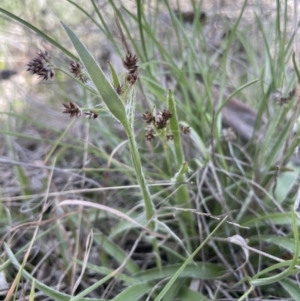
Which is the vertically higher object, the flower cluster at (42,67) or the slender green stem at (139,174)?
the flower cluster at (42,67)

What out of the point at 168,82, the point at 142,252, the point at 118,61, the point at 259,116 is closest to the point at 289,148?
the point at 259,116

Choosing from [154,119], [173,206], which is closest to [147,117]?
[154,119]

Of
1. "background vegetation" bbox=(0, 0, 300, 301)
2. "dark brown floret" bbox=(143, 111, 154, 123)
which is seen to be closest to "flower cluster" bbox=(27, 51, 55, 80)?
"background vegetation" bbox=(0, 0, 300, 301)

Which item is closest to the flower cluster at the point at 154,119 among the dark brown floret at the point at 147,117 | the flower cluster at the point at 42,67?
the dark brown floret at the point at 147,117

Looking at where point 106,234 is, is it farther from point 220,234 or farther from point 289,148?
point 289,148

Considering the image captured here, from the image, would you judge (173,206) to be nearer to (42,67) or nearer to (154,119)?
(154,119)

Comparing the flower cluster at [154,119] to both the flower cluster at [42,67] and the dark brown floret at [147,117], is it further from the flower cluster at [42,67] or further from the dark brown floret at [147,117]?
the flower cluster at [42,67]

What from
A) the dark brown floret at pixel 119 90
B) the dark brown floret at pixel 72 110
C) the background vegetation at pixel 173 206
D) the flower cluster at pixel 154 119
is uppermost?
the dark brown floret at pixel 119 90

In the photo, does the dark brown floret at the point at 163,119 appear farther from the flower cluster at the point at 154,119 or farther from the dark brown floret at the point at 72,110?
the dark brown floret at the point at 72,110

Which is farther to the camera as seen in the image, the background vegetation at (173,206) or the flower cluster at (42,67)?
the background vegetation at (173,206)

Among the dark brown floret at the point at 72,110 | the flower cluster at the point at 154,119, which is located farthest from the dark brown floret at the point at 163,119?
the dark brown floret at the point at 72,110

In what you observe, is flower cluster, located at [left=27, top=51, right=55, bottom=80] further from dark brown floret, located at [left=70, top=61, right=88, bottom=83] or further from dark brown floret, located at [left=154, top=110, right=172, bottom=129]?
dark brown floret, located at [left=154, top=110, right=172, bottom=129]
